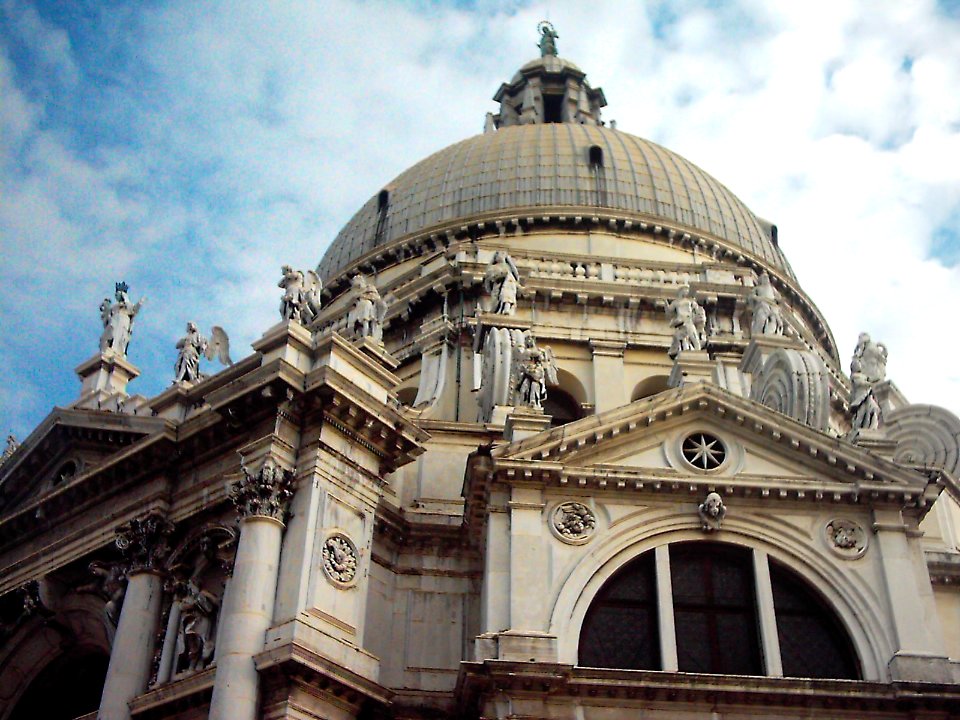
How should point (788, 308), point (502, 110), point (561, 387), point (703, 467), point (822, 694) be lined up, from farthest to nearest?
1. point (502, 110)
2. point (788, 308)
3. point (561, 387)
4. point (703, 467)
5. point (822, 694)

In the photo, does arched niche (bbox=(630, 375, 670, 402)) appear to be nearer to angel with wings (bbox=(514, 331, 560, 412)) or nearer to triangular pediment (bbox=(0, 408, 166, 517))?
angel with wings (bbox=(514, 331, 560, 412))

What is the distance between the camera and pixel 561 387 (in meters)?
36.1

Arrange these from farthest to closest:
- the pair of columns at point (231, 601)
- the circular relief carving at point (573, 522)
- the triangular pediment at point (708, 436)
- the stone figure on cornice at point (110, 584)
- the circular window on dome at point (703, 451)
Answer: the stone figure on cornice at point (110, 584), the circular window on dome at point (703, 451), the triangular pediment at point (708, 436), the circular relief carving at point (573, 522), the pair of columns at point (231, 601)

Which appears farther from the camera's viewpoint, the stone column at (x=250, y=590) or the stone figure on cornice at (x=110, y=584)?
the stone figure on cornice at (x=110, y=584)

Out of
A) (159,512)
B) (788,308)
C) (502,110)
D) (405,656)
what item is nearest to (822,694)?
(405,656)

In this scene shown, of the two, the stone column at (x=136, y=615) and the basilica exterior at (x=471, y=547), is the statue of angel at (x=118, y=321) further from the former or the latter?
the stone column at (x=136, y=615)

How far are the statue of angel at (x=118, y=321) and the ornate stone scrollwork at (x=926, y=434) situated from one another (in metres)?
21.5

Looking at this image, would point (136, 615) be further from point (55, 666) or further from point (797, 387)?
point (797, 387)

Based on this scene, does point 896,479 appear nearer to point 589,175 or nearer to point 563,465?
point 563,465

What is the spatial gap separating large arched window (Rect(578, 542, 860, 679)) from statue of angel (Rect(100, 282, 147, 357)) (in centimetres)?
1738

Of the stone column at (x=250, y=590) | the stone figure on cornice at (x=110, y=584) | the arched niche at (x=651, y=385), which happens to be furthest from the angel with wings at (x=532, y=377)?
the stone figure on cornice at (x=110, y=584)

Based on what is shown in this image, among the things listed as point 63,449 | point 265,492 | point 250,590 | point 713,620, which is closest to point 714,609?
point 713,620

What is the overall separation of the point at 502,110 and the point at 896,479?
37.4 m

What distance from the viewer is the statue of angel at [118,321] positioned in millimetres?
34656
